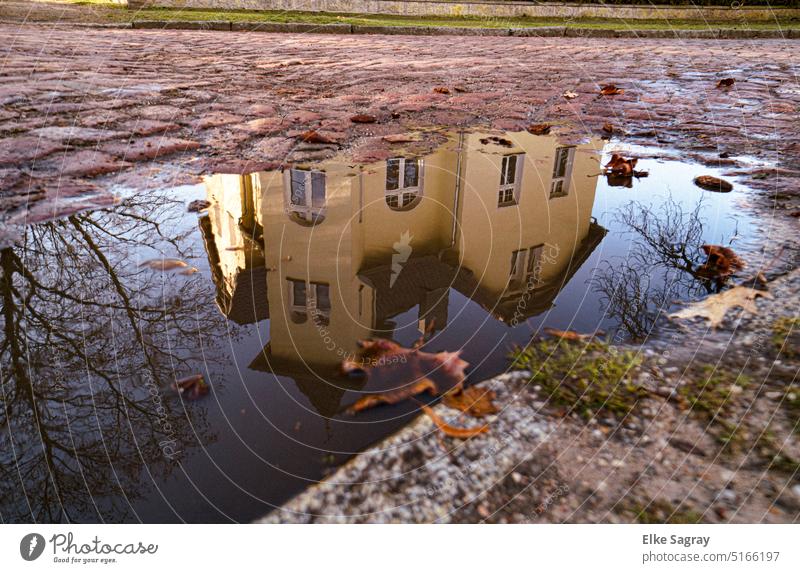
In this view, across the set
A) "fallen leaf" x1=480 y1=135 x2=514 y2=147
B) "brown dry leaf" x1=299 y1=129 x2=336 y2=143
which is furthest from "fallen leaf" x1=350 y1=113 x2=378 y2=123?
"fallen leaf" x1=480 y1=135 x2=514 y2=147

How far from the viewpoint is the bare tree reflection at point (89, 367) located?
1.11 meters

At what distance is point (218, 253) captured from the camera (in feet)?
7.00

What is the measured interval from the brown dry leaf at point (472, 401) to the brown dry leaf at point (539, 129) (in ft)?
10.7

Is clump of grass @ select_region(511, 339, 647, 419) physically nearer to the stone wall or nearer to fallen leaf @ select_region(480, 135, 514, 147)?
fallen leaf @ select_region(480, 135, 514, 147)

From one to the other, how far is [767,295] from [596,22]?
1939 centimetres

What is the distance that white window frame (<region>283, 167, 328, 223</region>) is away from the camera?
98.4 inches

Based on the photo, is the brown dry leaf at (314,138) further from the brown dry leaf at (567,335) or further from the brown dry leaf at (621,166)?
the brown dry leaf at (567,335)

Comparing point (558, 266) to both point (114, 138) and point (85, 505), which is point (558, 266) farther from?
point (114, 138)

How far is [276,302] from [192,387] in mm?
495

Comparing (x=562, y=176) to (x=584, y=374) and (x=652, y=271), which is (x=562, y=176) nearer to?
(x=652, y=271)

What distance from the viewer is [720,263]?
6.90 feet
